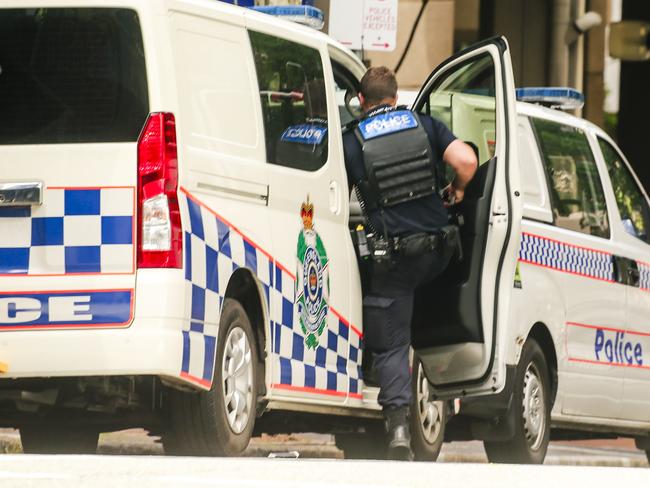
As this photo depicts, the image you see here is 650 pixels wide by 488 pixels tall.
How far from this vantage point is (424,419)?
29.1 ft

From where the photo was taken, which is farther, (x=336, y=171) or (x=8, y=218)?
(x=336, y=171)

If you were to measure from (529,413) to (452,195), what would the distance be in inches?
58.3

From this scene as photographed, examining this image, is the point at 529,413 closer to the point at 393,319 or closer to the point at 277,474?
the point at 393,319

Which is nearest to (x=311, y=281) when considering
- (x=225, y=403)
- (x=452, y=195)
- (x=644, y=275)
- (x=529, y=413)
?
(x=225, y=403)

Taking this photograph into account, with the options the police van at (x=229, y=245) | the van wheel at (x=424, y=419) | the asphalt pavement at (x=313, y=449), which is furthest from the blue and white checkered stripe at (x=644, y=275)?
the van wheel at (x=424, y=419)

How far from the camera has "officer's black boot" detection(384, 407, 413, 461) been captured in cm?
815

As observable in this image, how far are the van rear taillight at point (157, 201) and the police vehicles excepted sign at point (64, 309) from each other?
17 cm

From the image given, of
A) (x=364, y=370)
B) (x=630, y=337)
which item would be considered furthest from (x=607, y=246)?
(x=364, y=370)

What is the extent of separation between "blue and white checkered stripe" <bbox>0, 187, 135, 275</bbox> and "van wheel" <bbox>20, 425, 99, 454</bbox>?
7.72 feet

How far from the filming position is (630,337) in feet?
34.4

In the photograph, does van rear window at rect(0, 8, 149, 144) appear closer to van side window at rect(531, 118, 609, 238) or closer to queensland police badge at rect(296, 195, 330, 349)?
queensland police badge at rect(296, 195, 330, 349)

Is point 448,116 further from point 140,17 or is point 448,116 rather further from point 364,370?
point 140,17

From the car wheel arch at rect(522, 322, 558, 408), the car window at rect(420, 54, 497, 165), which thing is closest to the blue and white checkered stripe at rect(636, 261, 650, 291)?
the car wheel arch at rect(522, 322, 558, 408)

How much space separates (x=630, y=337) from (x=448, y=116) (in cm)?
216
